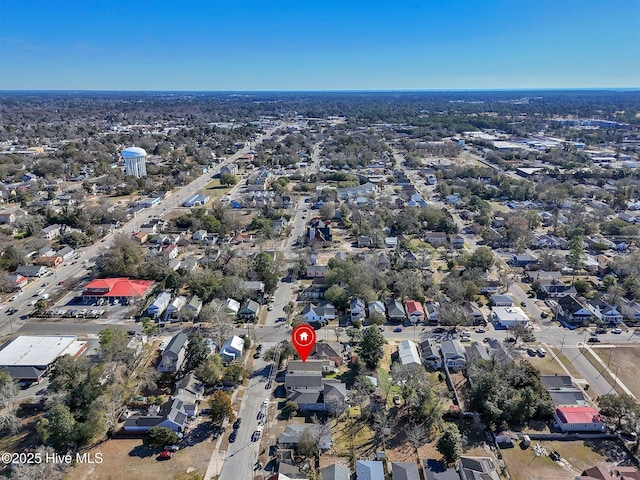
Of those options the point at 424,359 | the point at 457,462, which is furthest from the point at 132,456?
the point at 424,359

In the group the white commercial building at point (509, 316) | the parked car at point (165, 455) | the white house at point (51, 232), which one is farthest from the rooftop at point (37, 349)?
the white commercial building at point (509, 316)

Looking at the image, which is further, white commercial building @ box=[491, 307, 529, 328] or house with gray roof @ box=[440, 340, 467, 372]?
white commercial building @ box=[491, 307, 529, 328]

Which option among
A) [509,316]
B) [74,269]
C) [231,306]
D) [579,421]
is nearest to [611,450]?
[579,421]

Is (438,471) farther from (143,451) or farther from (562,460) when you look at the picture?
(143,451)

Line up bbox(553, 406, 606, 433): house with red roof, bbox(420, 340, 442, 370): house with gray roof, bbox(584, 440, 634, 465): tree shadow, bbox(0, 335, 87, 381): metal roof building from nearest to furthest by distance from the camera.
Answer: bbox(584, 440, 634, 465): tree shadow → bbox(553, 406, 606, 433): house with red roof → bbox(0, 335, 87, 381): metal roof building → bbox(420, 340, 442, 370): house with gray roof

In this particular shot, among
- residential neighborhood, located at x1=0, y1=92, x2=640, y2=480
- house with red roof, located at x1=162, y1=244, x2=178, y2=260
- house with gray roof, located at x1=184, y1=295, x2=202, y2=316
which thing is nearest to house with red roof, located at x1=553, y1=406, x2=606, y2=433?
residential neighborhood, located at x1=0, y1=92, x2=640, y2=480

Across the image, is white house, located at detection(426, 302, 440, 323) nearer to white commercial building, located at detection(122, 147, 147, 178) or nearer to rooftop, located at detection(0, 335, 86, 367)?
rooftop, located at detection(0, 335, 86, 367)

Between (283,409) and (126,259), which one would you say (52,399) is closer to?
(283,409)
